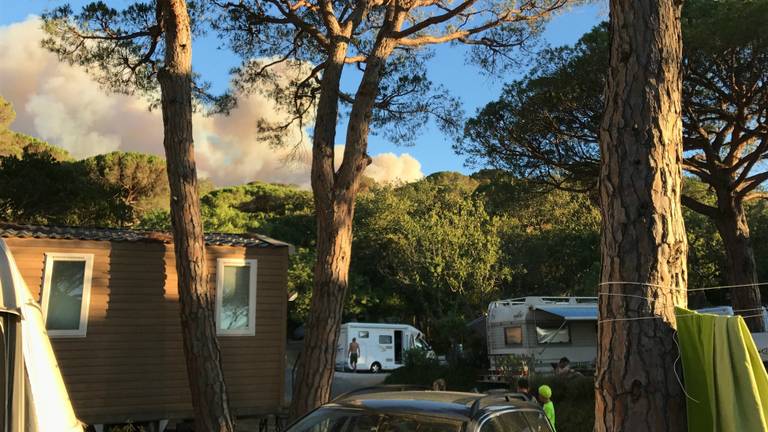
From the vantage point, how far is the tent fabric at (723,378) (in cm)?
333

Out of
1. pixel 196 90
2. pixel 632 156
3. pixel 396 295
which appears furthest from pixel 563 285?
pixel 632 156

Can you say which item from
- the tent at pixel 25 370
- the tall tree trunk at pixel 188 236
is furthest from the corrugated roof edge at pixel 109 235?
the tent at pixel 25 370

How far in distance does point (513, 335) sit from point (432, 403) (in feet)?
50.2

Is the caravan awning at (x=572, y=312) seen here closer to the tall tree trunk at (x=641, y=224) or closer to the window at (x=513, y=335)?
the window at (x=513, y=335)

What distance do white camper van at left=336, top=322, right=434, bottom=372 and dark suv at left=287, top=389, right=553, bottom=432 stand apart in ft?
76.4

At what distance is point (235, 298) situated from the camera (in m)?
11.0

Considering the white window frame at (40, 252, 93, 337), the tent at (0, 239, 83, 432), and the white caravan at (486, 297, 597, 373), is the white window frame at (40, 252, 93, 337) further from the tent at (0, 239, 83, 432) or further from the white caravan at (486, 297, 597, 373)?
the white caravan at (486, 297, 597, 373)

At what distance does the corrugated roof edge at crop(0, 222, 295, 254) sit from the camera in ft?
32.8

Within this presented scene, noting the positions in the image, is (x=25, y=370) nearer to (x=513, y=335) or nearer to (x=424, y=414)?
(x=424, y=414)

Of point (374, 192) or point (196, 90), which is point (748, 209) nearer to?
point (374, 192)

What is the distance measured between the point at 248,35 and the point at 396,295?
23.7 meters

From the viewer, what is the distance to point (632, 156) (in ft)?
12.5

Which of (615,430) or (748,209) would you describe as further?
(748,209)

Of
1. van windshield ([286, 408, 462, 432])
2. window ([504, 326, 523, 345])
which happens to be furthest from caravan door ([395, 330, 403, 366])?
van windshield ([286, 408, 462, 432])
